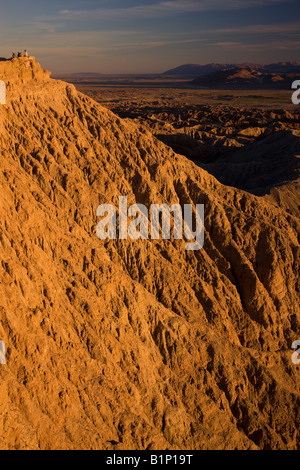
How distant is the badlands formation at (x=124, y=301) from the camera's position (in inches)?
528

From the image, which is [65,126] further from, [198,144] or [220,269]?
[198,144]

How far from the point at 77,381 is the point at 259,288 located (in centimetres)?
1074

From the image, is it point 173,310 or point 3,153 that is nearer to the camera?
point 3,153

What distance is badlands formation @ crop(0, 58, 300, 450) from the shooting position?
528 inches

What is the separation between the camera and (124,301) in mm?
16844

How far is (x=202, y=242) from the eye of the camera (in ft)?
69.8

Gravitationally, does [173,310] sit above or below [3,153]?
below

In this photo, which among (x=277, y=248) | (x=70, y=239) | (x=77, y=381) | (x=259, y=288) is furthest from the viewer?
(x=277, y=248)

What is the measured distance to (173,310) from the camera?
60.8 ft
